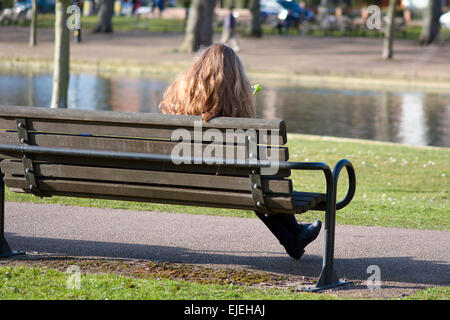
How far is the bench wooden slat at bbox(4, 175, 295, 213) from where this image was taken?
4.51 meters

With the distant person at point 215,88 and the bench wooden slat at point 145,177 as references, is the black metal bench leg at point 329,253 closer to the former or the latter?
the bench wooden slat at point 145,177

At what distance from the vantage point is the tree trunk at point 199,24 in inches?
1242

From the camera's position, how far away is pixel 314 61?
30.3 m

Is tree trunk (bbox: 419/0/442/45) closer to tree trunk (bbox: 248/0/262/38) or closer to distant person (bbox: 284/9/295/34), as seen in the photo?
tree trunk (bbox: 248/0/262/38)

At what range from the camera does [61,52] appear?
1175 centimetres

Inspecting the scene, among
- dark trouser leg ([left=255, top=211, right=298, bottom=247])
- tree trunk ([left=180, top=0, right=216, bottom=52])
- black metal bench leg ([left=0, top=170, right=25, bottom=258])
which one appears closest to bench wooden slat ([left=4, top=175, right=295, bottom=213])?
black metal bench leg ([left=0, top=170, right=25, bottom=258])

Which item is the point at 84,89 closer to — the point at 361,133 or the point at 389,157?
the point at 361,133

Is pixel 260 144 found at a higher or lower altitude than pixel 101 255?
higher

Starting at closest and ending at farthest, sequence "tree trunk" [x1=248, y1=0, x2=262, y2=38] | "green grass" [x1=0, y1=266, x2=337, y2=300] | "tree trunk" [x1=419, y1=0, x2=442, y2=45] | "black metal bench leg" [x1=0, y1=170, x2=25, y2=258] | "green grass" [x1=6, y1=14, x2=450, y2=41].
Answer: "green grass" [x1=0, y1=266, x2=337, y2=300]
"black metal bench leg" [x1=0, y1=170, x2=25, y2=258]
"tree trunk" [x1=419, y1=0, x2=442, y2=45]
"tree trunk" [x1=248, y1=0, x2=262, y2=38]
"green grass" [x1=6, y1=14, x2=450, y2=41]

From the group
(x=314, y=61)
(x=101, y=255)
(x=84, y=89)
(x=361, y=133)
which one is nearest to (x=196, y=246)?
(x=101, y=255)

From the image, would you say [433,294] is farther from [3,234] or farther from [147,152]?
[3,234]

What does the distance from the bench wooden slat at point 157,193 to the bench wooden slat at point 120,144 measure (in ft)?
0.76

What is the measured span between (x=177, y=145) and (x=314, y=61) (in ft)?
86.3

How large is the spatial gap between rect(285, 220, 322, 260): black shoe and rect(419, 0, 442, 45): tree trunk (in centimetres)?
3393
